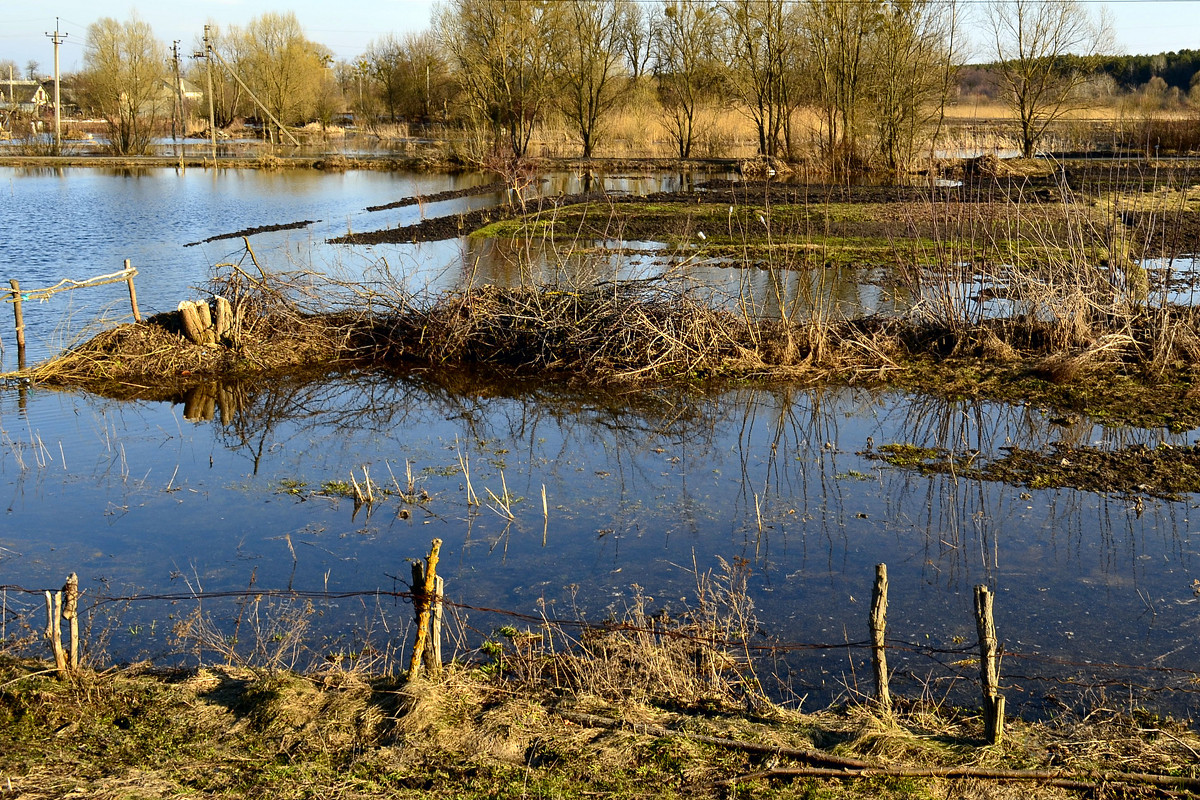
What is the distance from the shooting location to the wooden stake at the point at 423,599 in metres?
4.34

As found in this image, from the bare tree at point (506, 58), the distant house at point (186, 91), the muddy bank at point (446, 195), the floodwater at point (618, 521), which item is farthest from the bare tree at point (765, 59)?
the distant house at point (186, 91)

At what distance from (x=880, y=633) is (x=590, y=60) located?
4348cm

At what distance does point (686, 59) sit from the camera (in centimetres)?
4384

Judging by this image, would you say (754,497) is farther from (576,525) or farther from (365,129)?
(365,129)

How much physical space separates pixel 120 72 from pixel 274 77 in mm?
10216

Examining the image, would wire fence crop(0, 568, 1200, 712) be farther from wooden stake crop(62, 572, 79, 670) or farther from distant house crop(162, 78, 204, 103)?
distant house crop(162, 78, 204, 103)

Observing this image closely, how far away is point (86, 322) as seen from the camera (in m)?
13.6

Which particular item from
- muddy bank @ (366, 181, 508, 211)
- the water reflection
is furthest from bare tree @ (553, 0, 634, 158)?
the water reflection

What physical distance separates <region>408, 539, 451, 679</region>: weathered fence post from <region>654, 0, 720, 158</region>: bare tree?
1651 inches

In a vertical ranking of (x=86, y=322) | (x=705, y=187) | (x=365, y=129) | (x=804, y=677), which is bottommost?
(x=804, y=677)

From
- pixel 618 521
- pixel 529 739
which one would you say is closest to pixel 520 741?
pixel 529 739

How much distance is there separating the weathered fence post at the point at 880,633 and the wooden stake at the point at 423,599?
190 centimetres

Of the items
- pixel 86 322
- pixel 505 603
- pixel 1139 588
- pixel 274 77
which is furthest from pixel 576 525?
pixel 274 77

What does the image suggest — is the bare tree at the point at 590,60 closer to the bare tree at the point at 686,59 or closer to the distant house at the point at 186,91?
the bare tree at the point at 686,59
